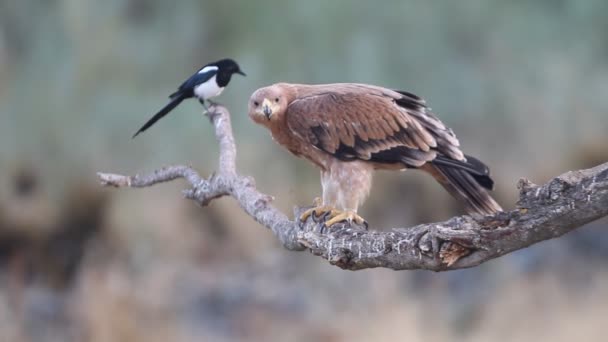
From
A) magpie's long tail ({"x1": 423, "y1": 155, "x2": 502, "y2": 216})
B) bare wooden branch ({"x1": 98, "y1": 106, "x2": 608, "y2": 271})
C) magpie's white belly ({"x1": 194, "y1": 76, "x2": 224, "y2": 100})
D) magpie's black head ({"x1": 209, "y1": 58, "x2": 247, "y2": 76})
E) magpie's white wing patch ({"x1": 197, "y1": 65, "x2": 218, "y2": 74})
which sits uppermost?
magpie's black head ({"x1": 209, "y1": 58, "x2": 247, "y2": 76})

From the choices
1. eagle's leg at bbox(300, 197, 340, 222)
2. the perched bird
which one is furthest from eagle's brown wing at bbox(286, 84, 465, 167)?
eagle's leg at bbox(300, 197, 340, 222)

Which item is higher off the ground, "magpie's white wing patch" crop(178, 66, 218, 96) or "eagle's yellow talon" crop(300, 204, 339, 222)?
"magpie's white wing patch" crop(178, 66, 218, 96)

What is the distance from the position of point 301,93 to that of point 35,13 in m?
2.68

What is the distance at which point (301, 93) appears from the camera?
293 centimetres

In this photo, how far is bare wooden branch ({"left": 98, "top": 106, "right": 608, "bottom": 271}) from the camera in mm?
1644

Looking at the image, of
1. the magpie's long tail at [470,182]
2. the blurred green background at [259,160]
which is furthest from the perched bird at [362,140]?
the blurred green background at [259,160]

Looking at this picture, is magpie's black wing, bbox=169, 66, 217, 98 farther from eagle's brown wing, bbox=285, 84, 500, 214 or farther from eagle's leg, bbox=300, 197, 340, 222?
eagle's leg, bbox=300, 197, 340, 222

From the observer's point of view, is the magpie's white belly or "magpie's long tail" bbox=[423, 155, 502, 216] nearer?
"magpie's long tail" bbox=[423, 155, 502, 216]

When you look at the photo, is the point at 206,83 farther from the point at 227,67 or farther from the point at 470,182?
the point at 470,182

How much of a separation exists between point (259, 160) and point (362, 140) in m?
2.13

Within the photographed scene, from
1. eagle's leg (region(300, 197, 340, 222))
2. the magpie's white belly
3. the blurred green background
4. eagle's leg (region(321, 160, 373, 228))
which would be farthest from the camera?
the blurred green background

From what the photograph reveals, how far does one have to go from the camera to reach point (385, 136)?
9.14ft

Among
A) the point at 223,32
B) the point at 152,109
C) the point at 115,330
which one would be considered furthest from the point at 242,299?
the point at 223,32

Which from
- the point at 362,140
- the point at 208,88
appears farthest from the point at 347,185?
the point at 208,88
